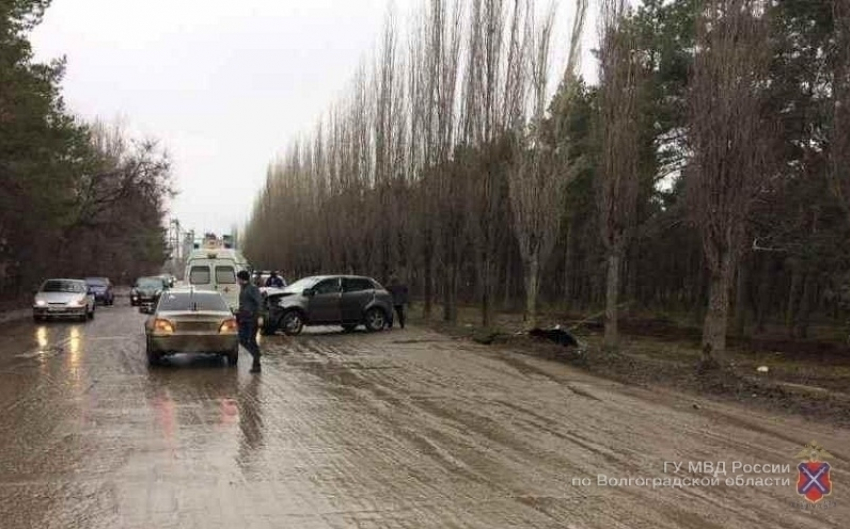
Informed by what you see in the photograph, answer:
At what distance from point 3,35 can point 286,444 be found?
20.7 meters

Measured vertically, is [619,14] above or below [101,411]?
above

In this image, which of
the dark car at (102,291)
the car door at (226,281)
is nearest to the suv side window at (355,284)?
the car door at (226,281)

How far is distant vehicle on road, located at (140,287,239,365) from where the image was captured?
1388 cm

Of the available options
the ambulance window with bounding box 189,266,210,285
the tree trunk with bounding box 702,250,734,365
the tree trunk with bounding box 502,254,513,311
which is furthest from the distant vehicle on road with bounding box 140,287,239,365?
the tree trunk with bounding box 502,254,513,311

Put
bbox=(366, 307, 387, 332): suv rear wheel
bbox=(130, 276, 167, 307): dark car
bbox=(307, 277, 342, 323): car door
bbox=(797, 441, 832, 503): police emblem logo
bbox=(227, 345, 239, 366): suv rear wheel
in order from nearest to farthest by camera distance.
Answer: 1. bbox=(797, 441, 832, 503): police emblem logo
2. bbox=(227, 345, 239, 366): suv rear wheel
3. bbox=(307, 277, 342, 323): car door
4. bbox=(366, 307, 387, 332): suv rear wheel
5. bbox=(130, 276, 167, 307): dark car

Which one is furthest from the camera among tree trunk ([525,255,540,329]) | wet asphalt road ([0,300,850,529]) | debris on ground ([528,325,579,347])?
tree trunk ([525,255,540,329])

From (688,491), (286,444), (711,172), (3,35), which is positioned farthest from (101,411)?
(3,35)

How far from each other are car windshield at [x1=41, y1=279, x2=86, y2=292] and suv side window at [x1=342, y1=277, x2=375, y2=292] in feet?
38.5

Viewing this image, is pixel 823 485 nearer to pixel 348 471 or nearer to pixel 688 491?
pixel 688 491

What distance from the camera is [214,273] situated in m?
23.6

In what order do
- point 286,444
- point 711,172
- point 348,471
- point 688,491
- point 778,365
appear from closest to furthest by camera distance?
point 688,491
point 348,471
point 286,444
point 711,172
point 778,365

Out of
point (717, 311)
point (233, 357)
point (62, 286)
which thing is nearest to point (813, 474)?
point (717, 311)

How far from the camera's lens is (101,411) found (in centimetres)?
952

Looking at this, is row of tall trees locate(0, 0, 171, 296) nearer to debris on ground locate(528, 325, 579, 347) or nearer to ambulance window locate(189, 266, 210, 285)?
ambulance window locate(189, 266, 210, 285)
